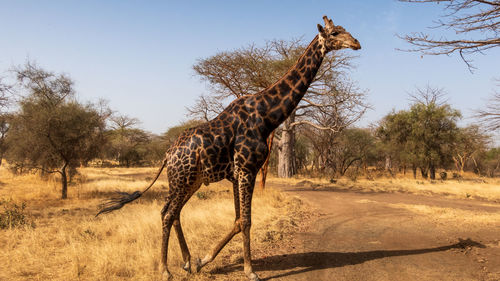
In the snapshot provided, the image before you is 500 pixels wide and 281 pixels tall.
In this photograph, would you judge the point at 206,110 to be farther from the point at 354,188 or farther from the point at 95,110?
the point at 354,188

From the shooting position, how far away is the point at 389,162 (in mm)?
40281

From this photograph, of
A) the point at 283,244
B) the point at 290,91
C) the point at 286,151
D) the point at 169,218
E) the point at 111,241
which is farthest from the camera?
the point at 286,151

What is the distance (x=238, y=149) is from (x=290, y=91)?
4.16 ft

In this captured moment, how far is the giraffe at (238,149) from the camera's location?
4.49 metres

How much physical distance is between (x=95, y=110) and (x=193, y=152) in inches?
512

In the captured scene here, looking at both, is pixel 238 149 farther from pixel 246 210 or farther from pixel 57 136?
pixel 57 136

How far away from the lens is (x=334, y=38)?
466 centimetres

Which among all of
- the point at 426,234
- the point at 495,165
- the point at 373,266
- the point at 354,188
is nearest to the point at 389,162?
the point at 495,165

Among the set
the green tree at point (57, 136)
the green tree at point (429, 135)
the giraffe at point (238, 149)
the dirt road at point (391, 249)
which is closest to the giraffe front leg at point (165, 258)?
the giraffe at point (238, 149)

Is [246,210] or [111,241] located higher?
[246,210]

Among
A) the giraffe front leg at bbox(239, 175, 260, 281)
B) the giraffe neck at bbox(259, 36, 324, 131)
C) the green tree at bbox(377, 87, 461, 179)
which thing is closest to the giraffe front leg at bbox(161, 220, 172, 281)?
the giraffe front leg at bbox(239, 175, 260, 281)

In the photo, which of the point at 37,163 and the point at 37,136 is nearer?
the point at 37,136

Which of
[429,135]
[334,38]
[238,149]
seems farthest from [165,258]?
[429,135]

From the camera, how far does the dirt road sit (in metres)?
4.79
